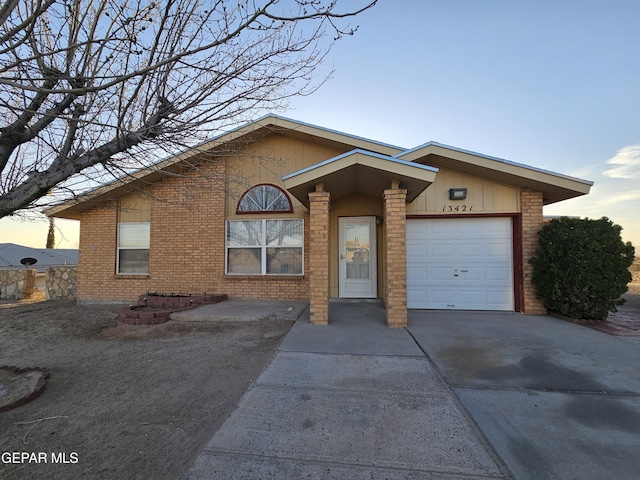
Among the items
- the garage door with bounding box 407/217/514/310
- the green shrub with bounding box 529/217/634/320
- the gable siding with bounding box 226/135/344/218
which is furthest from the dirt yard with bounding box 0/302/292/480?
the green shrub with bounding box 529/217/634/320

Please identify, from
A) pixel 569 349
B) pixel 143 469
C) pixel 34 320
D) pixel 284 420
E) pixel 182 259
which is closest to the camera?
pixel 143 469

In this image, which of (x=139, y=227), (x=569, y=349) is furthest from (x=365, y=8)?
(x=139, y=227)

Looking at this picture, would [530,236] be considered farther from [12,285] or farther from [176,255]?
[12,285]

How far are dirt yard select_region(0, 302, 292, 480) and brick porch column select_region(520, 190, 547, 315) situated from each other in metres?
5.64

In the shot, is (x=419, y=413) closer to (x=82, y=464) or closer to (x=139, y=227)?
(x=82, y=464)

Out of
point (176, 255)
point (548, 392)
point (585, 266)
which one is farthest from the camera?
point (176, 255)

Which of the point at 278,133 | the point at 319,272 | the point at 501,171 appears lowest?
the point at 319,272

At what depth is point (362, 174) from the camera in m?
6.20

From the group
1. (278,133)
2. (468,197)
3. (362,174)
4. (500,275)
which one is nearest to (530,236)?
(500,275)

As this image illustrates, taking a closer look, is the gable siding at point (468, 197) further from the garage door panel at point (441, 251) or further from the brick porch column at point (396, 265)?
the brick porch column at point (396, 265)

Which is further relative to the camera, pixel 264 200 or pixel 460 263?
pixel 264 200

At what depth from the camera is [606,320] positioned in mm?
6266

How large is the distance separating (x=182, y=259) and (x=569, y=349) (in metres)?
8.99

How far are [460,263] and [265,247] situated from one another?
5.14 metres
